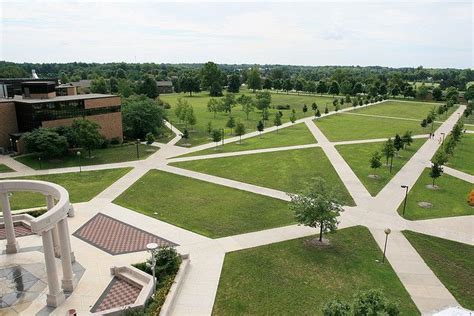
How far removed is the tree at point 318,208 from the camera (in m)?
23.4

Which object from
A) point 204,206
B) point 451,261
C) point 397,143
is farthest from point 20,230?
point 397,143

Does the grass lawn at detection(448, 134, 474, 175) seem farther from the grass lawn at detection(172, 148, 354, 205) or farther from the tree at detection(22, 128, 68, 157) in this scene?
the tree at detection(22, 128, 68, 157)

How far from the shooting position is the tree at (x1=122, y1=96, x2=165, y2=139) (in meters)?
58.1

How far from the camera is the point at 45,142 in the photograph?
1711 inches

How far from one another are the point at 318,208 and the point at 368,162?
24.2m

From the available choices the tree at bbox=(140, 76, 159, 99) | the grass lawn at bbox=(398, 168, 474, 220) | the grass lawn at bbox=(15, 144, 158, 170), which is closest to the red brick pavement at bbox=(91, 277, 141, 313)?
the grass lawn at bbox=(398, 168, 474, 220)

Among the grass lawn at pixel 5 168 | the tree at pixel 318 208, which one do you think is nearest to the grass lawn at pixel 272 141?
the grass lawn at pixel 5 168

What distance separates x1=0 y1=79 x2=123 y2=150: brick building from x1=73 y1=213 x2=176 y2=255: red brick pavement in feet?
89.0

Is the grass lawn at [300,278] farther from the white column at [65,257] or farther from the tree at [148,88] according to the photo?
the tree at [148,88]

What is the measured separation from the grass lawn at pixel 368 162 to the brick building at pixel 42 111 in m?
35.4

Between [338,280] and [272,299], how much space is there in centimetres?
428

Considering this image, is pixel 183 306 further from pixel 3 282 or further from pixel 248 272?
pixel 3 282

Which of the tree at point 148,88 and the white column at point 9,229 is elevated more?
the tree at point 148,88

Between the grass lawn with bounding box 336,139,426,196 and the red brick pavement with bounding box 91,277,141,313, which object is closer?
the red brick pavement with bounding box 91,277,141,313
